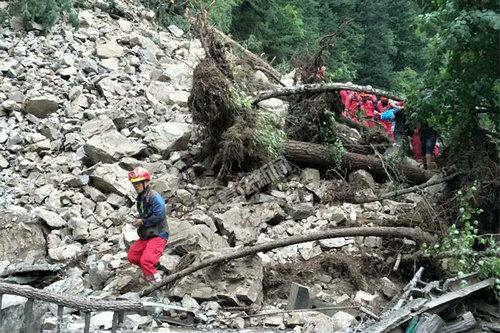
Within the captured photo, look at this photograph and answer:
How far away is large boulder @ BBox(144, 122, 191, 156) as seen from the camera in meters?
9.66

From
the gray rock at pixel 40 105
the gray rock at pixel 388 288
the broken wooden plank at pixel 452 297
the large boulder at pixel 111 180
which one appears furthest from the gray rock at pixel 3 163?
the broken wooden plank at pixel 452 297

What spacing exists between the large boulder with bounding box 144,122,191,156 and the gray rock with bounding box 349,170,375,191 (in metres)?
2.89

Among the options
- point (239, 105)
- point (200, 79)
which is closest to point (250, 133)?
point (239, 105)

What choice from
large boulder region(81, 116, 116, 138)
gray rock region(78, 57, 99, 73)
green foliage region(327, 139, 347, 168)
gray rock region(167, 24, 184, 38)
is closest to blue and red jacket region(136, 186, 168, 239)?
large boulder region(81, 116, 116, 138)

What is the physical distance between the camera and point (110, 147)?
9.28 m

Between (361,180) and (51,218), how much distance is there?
4.69 m

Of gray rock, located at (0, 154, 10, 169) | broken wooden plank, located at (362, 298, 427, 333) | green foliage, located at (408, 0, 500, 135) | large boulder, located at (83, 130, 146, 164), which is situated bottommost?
gray rock, located at (0, 154, 10, 169)

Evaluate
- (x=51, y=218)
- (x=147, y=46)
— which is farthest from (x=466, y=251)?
(x=147, y=46)

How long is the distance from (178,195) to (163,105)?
3.21 m

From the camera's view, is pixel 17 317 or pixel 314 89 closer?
pixel 17 317

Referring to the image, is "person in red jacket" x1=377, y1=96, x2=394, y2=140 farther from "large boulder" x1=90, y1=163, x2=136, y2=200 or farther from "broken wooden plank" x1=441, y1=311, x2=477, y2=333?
"broken wooden plank" x1=441, y1=311, x2=477, y2=333

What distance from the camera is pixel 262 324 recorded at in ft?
19.0

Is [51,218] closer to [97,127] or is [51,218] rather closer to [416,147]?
[97,127]

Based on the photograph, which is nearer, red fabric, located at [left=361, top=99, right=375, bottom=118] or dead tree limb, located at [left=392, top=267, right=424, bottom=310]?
dead tree limb, located at [left=392, top=267, right=424, bottom=310]
